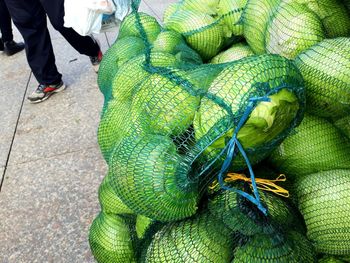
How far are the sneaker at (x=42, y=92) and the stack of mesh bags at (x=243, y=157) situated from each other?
125 inches

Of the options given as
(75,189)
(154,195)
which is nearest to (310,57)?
(154,195)

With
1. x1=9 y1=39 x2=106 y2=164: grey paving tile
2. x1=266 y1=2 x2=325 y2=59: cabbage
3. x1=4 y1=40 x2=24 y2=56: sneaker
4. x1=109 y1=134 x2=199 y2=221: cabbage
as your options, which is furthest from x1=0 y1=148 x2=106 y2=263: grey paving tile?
x1=4 y1=40 x2=24 y2=56: sneaker

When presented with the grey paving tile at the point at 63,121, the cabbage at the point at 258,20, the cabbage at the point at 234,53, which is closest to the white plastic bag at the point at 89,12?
the grey paving tile at the point at 63,121

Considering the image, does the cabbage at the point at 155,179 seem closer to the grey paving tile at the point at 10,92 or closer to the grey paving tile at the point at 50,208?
the grey paving tile at the point at 50,208

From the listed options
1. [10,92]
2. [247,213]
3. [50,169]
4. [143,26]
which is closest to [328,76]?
[247,213]

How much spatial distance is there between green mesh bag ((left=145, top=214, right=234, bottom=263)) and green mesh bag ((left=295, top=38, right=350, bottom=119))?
2.33 ft

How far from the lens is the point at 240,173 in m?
1.67

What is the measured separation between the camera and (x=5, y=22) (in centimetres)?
611

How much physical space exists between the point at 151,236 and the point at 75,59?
4635 millimetres

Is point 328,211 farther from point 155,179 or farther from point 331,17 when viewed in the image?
point 331,17

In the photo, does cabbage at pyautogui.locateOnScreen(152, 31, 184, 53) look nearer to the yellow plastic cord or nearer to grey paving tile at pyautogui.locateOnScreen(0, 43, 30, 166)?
the yellow plastic cord

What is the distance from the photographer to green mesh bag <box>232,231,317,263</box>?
1528mm

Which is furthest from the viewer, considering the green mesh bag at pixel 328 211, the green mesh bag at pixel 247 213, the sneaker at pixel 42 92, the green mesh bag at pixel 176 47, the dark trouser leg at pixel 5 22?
the dark trouser leg at pixel 5 22

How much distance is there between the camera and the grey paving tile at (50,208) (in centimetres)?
291
